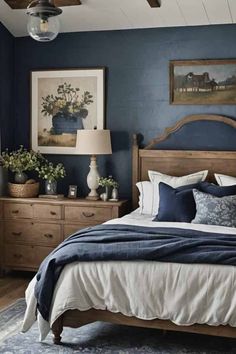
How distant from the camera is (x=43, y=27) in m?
3.64

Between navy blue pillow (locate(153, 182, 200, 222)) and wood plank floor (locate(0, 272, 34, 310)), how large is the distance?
1453mm

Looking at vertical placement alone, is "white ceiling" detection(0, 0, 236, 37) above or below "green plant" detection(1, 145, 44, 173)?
above

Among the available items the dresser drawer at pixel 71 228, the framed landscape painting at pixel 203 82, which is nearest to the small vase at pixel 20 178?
the dresser drawer at pixel 71 228

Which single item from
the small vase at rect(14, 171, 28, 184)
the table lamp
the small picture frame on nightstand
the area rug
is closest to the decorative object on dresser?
the small picture frame on nightstand

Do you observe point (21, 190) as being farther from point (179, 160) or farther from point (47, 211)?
point (179, 160)

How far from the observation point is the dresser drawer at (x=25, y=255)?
5402 millimetres

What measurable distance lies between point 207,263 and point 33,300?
3.94 feet

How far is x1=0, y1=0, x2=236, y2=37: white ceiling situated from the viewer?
4973 millimetres

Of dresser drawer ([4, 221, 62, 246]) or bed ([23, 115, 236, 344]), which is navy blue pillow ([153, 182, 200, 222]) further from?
dresser drawer ([4, 221, 62, 246])

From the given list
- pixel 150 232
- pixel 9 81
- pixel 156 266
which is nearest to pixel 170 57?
pixel 9 81

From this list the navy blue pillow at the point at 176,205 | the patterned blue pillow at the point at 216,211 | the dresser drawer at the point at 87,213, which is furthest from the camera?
the dresser drawer at the point at 87,213

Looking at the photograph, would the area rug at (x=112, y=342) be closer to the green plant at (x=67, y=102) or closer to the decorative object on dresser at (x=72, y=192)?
the decorative object on dresser at (x=72, y=192)

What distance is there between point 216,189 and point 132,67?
164 cm

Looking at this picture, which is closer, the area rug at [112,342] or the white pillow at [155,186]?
the area rug at [112,342]
